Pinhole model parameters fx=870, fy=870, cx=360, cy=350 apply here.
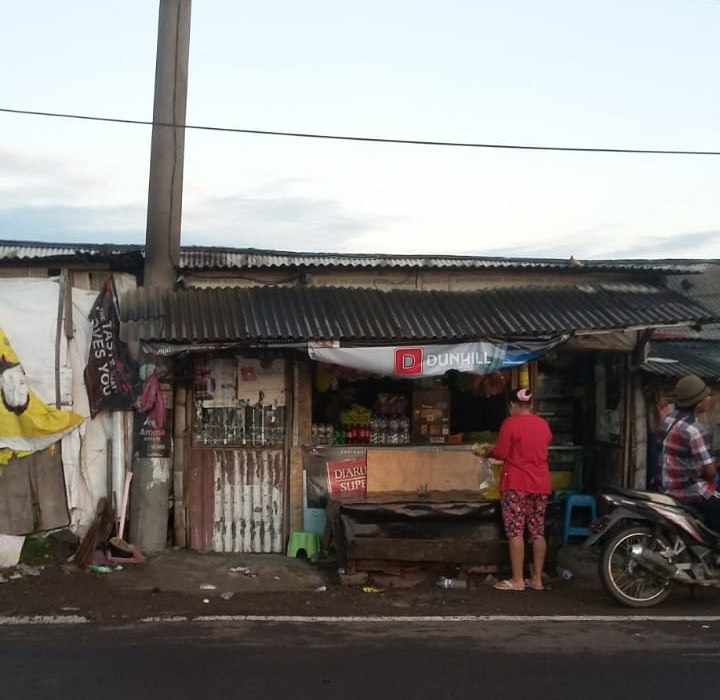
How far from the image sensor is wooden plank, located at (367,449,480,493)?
911 centimetres

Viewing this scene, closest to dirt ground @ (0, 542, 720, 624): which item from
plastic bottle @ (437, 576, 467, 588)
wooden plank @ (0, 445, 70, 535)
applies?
plastic bottle @ (437, 576, 467, 588)

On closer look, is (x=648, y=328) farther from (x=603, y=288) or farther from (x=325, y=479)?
(x=325, y=479)

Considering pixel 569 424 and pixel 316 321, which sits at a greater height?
pixel 316 321

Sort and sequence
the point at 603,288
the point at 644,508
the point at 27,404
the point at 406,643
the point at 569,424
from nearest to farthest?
the point at 406,643 < the point at 644,508 < the point at 27,404 < the point at 603,288 < the point at 569,424

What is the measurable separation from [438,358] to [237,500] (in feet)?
8.61

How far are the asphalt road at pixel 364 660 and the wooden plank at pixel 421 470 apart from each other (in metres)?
2.57

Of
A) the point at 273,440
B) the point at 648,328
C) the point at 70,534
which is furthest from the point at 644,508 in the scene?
the point at 70,534

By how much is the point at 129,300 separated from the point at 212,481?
6.78ft

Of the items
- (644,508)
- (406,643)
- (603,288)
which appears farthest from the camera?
(603,288)

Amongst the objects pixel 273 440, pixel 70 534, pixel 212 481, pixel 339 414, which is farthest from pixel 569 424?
pixel 70 534

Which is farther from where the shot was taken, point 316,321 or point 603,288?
point 603,288

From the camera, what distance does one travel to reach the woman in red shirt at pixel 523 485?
7.89 m

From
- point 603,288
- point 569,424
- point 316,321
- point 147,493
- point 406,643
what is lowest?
point 406,643

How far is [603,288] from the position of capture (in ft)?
32.2
